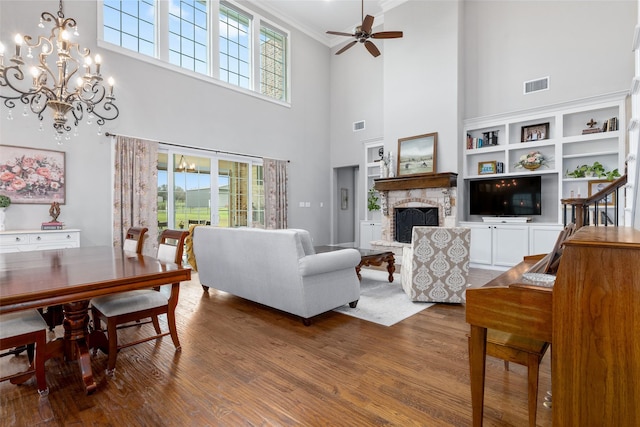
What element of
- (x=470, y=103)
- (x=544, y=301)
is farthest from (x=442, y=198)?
(x=544, y=301)

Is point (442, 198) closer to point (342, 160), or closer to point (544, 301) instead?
point (342, 160)

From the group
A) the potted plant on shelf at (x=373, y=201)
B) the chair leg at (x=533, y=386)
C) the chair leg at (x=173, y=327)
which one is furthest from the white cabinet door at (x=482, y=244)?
the chair leg at (x=173, y=327)

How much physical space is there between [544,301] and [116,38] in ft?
20.9

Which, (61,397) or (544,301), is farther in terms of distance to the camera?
(61,397)

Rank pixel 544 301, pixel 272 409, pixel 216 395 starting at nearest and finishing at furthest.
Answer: pixel 544 301, pixel 272 409, pixel 216 395

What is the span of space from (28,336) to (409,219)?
233 inches

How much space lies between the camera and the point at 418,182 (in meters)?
6.21

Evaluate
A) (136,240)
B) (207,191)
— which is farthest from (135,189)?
(136,240)

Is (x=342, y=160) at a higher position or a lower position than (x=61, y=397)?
higher

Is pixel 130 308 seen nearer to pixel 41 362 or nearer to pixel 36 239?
pixel 41 362

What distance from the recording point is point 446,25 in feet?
19.7

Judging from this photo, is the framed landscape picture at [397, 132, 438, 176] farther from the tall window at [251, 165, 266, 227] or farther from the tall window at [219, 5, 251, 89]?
the tall window at [219, 5, 251, 89]

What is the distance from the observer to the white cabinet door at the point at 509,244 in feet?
17.2

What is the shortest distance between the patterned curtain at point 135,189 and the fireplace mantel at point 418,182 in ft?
14.3
